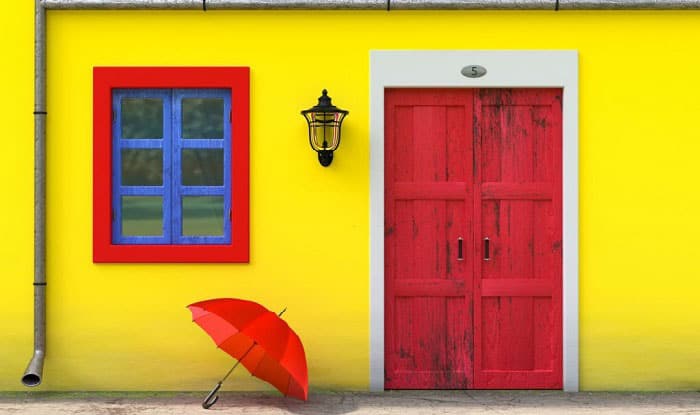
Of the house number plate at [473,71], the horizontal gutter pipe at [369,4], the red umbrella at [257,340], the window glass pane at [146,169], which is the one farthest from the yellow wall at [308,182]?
the red umbrella at [257,340]

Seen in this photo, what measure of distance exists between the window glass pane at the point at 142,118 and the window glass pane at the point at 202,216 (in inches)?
21.7

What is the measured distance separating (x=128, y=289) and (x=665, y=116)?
410 centimetres

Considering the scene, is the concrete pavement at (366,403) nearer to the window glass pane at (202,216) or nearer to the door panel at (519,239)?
the door panel at (519,239)

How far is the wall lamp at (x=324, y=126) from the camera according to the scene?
25.2ft

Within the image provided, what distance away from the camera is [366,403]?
762 centimetres

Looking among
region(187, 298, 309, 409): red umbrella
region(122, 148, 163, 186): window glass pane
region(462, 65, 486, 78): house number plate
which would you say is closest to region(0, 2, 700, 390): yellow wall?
region(462, 65, 486, 78): house number plate

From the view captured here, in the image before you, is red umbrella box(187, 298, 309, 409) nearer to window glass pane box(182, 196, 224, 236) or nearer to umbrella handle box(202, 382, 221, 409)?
umbrella handle box(202, 382, 221, 409)

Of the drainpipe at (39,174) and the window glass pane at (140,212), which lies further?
the window glass pane at (140,212)

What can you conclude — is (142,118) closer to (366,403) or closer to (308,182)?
(308,182)

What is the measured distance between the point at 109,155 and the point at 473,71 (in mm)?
2708

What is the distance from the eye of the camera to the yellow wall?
796 cm

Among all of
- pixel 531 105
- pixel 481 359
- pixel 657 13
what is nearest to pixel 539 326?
pixel 481 359

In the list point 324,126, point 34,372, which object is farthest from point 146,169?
point 34,372

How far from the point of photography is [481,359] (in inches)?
317
